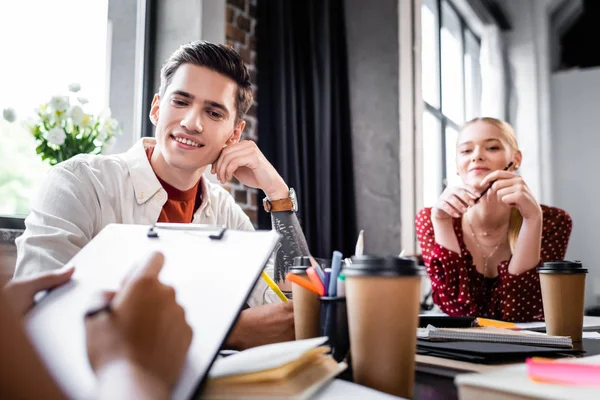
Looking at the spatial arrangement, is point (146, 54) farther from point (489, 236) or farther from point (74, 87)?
point (489, 236)

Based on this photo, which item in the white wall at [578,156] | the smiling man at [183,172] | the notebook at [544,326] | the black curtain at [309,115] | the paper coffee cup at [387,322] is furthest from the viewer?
the white wall at [578,156]

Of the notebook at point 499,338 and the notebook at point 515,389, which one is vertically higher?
the notebook at point 515,389

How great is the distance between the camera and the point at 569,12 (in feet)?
12.4

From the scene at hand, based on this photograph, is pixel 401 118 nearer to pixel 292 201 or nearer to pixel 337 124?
pixel 337 124

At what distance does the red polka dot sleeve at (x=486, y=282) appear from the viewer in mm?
1436

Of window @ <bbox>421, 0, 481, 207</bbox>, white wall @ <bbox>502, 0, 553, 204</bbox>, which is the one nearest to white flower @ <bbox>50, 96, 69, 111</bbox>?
window @ <bbox>421, 0, 481, 207</bbox>

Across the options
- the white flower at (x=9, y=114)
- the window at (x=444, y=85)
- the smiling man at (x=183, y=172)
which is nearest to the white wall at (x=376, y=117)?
the window at (x=444, y=85)

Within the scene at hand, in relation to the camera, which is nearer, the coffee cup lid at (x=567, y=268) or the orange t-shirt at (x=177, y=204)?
the coffee cup lid at (x=567, y=268)

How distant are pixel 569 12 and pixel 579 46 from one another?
27cm

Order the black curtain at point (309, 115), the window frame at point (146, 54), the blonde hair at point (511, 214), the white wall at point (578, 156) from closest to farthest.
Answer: the blonde hair at point (511, 214), the window frame at point (146, 54), the black curtain at point (309, 115), the white wall at point (578, 156)

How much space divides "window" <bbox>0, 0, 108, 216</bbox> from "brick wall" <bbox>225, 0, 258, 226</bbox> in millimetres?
581

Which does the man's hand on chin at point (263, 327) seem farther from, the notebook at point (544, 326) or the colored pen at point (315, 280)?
the notebook at point (544, 326)

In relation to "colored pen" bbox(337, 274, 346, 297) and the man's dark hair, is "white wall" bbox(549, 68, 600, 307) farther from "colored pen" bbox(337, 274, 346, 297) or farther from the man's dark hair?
"colored pen" bbox(337, 274, 346, 297)

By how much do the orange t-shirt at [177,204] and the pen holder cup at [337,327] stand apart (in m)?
0.82
